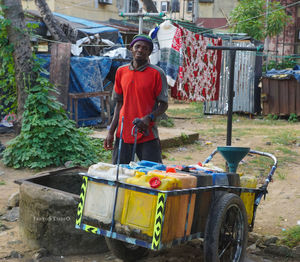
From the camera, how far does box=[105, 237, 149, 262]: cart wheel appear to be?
3.27 metres

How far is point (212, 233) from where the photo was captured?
290 cm

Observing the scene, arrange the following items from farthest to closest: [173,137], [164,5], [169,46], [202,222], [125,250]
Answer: [164,5], [173,137], [169,46], [125,250], [202,222]

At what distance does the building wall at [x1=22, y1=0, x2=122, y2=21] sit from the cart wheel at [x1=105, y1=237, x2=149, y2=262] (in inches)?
699

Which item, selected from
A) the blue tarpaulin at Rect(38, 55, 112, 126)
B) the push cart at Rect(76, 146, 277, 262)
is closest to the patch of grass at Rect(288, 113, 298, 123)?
the blue tarpaulin at Rect(38, 55, 112, 126)

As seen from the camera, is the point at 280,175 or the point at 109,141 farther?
the point at 280,175

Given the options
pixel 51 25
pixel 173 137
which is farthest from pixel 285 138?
pixel 51 25

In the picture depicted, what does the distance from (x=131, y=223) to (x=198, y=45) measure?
20.8 feet

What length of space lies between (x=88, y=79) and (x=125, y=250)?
27.0 feet

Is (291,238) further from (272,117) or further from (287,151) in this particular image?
(272,117)

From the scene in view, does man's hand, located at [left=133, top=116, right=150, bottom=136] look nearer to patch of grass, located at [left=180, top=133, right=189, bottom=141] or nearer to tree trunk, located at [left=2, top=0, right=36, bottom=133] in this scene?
tree trunk, located at [left=2, top=0, right=36, bottom=133]

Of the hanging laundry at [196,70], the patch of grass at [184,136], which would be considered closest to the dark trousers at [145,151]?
the hanging laundry at [196,70]

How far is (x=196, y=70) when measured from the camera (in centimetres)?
873

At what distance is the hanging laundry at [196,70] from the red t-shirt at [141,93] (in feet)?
14.5

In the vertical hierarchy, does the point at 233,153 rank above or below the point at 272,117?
above
